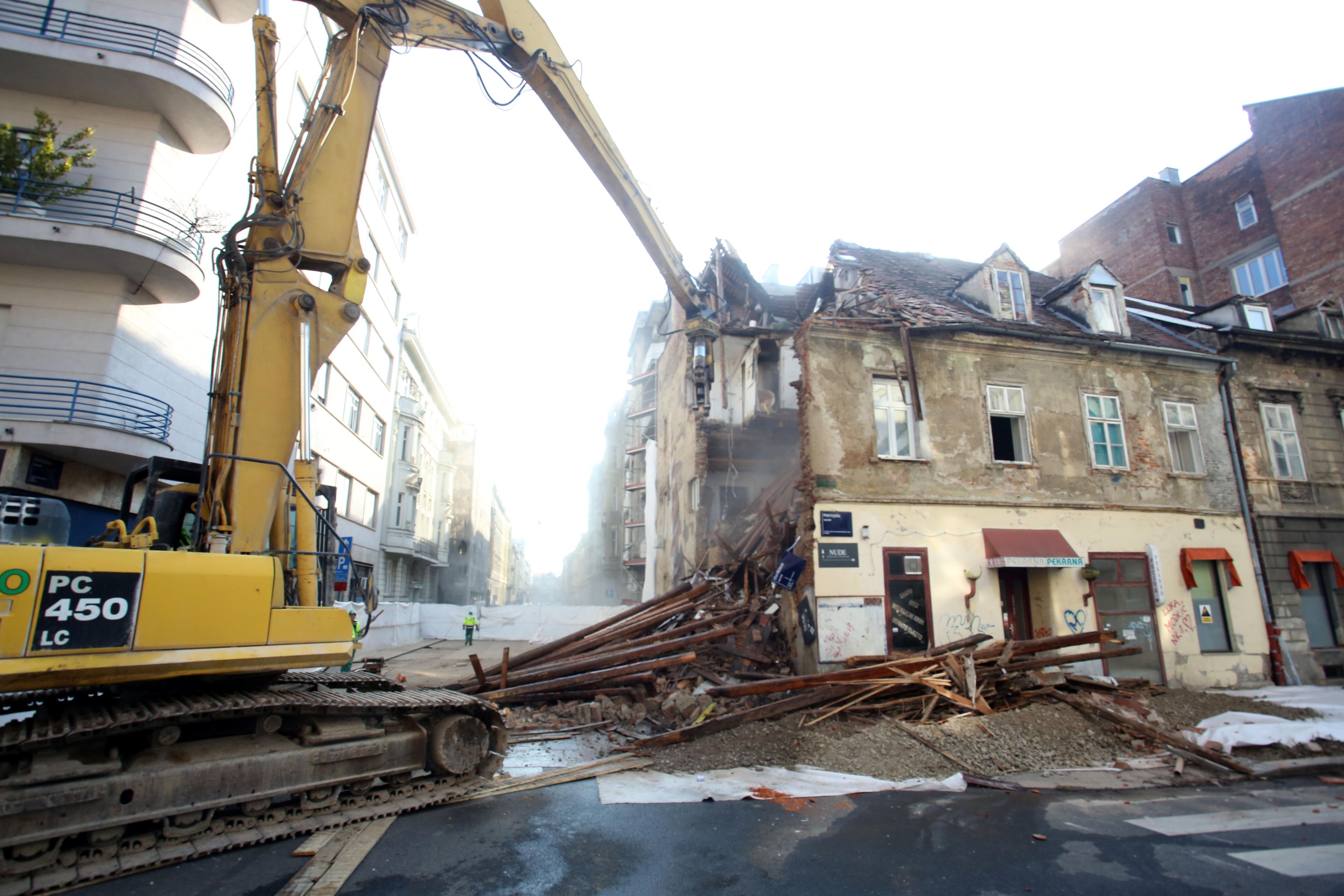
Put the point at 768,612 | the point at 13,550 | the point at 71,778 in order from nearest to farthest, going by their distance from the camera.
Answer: the point at 13,550, the point at 71,778, the point at 768,612

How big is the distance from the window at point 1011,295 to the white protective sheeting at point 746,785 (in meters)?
11.1

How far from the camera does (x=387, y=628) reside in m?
22.5

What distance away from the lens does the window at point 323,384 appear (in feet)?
67.1

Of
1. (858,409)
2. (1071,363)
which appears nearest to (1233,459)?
(1071,363)

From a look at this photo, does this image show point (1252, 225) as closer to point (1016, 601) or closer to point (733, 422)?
point (1016, 601)

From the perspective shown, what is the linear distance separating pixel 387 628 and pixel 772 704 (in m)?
17.9

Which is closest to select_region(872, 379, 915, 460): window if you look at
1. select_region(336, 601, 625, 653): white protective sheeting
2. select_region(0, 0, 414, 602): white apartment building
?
select_region(0, 0, 414, 602): white apartment building

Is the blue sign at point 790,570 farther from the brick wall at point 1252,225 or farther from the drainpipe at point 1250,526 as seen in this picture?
the brick wall at point 1252,225

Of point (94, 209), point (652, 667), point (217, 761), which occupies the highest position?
point (94, 209)

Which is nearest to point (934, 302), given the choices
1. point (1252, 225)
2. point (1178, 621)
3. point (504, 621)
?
point (1178, 621)

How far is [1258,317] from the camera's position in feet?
54.7

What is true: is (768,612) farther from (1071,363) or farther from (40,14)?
(40,14)

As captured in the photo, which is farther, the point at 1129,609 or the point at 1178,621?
the point at 1178,621

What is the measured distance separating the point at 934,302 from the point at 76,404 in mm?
17391
